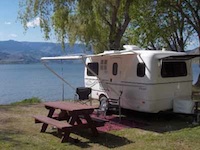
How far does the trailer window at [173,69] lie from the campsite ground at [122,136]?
147cm

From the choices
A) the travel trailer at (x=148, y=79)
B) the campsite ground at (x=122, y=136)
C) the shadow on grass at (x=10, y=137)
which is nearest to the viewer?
the campsite ground at (x=122, y=136)

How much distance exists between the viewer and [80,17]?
1402cm

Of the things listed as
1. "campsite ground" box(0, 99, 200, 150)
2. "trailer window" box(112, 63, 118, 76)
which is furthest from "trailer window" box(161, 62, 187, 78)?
"trailer window" box(112, 63, 118, 76)

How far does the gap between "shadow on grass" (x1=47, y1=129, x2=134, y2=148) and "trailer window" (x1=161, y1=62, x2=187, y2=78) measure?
2.77 metres

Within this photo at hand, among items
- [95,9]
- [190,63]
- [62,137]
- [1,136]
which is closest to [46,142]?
[62,137]

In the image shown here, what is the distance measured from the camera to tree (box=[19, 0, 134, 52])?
1371 cm

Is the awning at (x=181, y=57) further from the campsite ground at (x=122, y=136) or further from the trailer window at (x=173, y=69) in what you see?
the campsite ground at (x=122, y=136)

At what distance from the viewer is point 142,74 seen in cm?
966

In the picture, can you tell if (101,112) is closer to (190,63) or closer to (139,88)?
(139,88)

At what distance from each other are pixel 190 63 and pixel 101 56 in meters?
3.05

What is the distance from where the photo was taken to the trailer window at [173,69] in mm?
9805

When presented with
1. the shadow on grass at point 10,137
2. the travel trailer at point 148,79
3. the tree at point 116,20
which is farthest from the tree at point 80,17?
the shadow on grass at point 10,137

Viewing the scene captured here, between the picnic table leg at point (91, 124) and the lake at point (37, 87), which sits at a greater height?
the picnic table leg at point (91, 124)

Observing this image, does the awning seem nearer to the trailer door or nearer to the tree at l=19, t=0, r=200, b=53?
the trailer door
